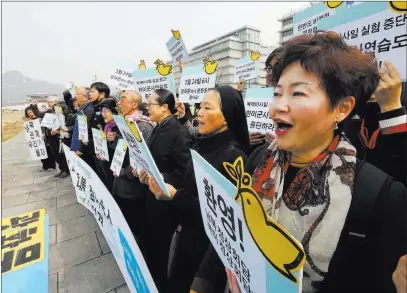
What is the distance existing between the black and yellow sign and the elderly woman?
10.6 ft

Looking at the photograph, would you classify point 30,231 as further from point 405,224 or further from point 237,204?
point 405,224

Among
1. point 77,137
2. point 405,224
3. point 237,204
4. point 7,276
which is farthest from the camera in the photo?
point 77,137

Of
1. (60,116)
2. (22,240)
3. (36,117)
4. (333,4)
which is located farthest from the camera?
(36,117)

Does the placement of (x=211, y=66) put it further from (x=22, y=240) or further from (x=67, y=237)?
(x=22, y=240)

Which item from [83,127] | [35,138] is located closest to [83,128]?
[83,127]

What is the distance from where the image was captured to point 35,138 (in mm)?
6398

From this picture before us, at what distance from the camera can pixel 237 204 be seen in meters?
0.65

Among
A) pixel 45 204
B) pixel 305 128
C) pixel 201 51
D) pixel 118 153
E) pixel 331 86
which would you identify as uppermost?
pixel 201 51

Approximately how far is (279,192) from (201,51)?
62.5 meters

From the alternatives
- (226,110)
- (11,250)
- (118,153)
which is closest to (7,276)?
(11,250)

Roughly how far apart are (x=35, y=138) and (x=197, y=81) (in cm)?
519

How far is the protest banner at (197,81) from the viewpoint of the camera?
370cm

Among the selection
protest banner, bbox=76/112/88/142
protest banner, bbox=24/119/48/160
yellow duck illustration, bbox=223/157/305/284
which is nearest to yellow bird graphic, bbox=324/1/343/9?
yellow duck illustration, bbox=223/157/305/284

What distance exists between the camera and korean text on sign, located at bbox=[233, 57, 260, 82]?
495 cm
